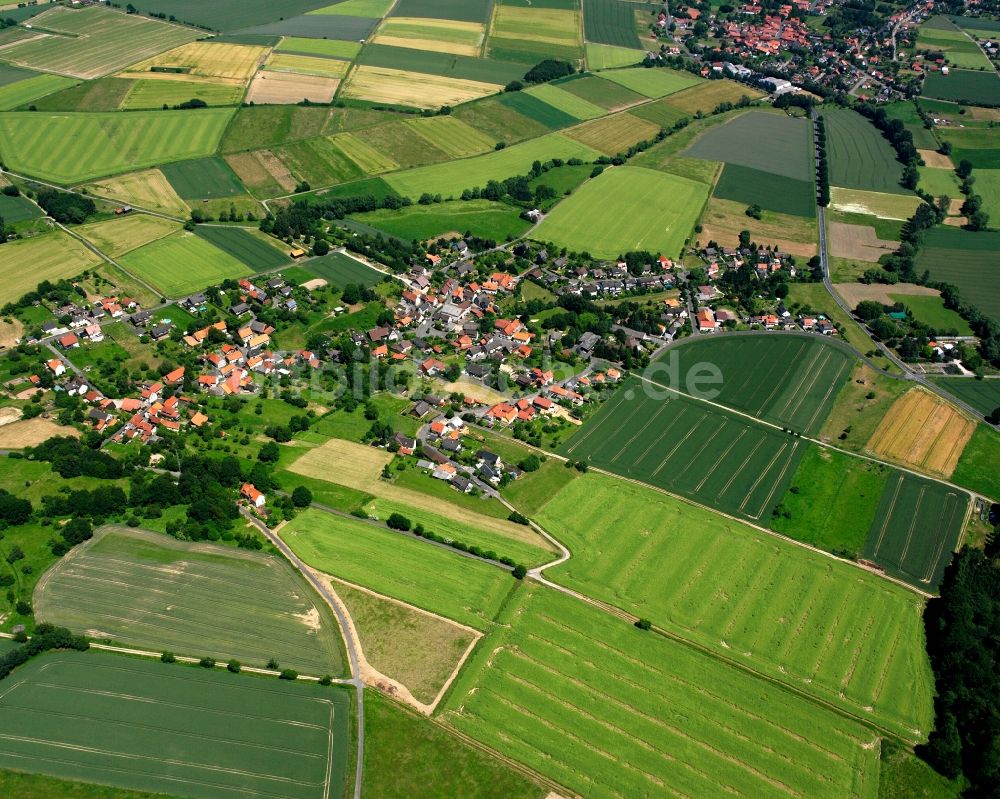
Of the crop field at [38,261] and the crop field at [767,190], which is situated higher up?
the crop field at [767,190]

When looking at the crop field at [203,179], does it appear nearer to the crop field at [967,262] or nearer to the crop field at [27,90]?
the crop field at [27,90]

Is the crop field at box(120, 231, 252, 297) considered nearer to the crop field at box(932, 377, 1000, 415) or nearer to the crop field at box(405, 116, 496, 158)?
the crop field at box(405, 116, 496, 158)

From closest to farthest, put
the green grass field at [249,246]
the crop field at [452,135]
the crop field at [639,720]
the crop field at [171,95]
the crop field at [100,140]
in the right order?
the crop field at [639,720] → the green grass field at [249,246] → the crop field at [100,140] → the crop field at [452,135] → the crop field at [171,95]

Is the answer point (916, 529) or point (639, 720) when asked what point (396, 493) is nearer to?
point (639, 720)

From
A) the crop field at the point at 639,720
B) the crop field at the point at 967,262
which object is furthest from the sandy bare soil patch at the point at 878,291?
the crop field at the point at 639,720

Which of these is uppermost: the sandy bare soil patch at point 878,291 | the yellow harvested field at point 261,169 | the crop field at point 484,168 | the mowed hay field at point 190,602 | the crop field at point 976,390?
the crop field at point 484,168

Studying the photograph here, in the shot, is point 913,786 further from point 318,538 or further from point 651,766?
point 318,538

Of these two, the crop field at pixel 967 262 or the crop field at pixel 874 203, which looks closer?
the crop field at pixel 967 262

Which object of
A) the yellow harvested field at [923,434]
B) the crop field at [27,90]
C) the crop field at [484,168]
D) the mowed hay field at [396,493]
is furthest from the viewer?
the crop field at [27,90]

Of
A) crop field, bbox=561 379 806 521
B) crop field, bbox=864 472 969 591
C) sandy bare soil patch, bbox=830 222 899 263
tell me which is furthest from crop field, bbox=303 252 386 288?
sandy bare soil patch, bbox=830 222 899 263
